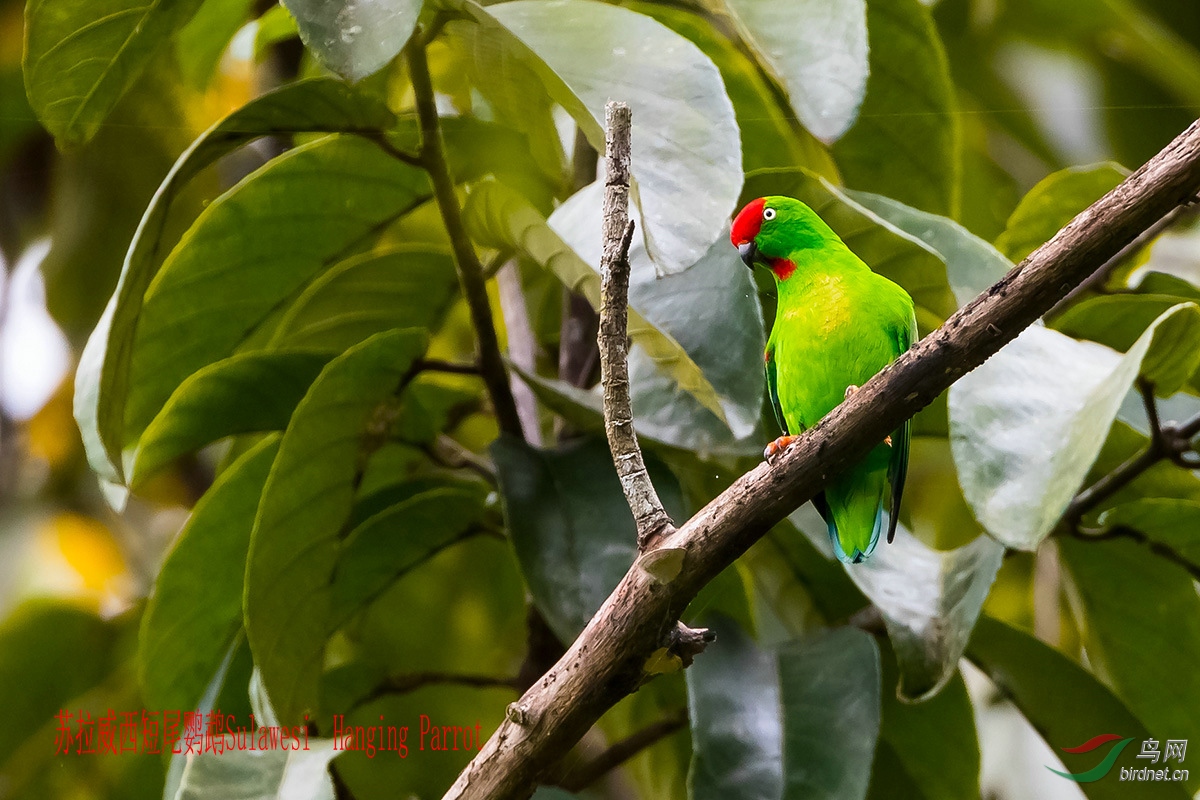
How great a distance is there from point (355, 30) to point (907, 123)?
50cm

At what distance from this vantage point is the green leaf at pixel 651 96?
21.9 inches

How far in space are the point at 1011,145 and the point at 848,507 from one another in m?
1.11

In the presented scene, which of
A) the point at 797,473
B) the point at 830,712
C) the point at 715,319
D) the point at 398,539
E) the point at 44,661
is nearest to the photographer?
the point at 797,473

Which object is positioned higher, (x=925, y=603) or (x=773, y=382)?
(x=773, y=382)

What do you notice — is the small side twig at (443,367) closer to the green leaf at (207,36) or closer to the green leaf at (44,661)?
the green leaf at (207,36)

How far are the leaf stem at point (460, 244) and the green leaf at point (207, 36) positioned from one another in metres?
0.45

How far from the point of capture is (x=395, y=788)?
1.06m

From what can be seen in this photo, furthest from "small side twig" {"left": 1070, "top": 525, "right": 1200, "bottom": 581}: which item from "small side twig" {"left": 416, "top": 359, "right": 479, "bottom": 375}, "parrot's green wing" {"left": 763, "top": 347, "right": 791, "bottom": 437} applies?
"small side twig" {"left": 416, "top": 359, "right": 479, "bottom": 375}

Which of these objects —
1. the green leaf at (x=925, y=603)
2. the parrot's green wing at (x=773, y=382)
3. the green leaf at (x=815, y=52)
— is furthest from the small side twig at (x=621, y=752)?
the green leaf at (x=815, y=52)

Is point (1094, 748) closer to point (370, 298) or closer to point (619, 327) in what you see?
point (619, 327)

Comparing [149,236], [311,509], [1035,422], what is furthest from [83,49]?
[1035,422]

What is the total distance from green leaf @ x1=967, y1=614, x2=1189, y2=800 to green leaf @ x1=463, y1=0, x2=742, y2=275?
56cm

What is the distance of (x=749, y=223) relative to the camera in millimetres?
599

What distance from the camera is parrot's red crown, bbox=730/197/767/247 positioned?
0.60 metres
